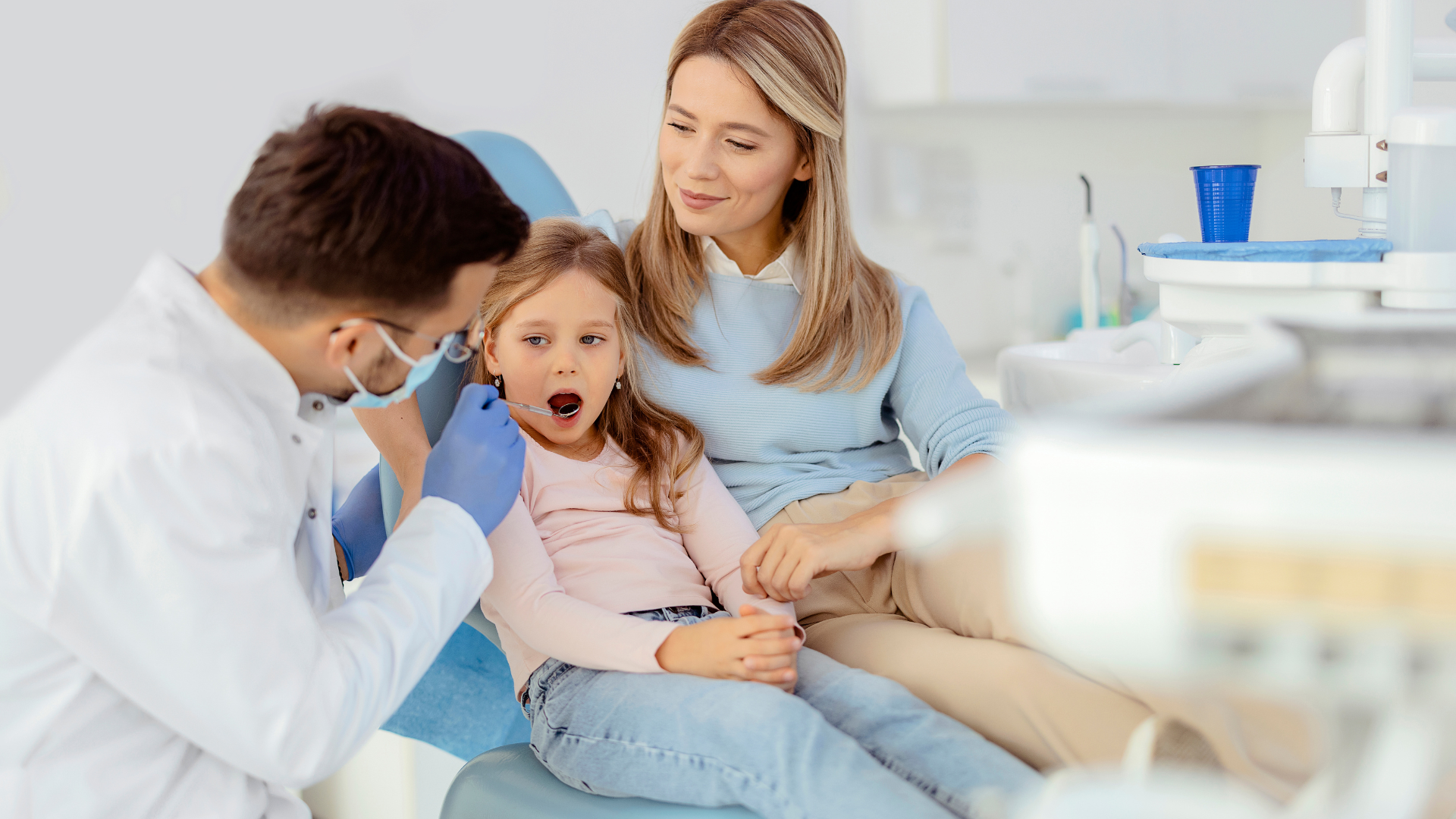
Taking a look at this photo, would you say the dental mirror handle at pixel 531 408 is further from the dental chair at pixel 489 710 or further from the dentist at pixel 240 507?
the dentist at pixel 240 507

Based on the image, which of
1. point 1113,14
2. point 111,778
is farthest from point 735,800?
point 1113,14

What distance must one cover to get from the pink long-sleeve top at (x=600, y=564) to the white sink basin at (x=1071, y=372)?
14.4 inches

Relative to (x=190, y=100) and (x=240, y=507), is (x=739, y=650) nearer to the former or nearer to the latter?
(x=240, y=507)

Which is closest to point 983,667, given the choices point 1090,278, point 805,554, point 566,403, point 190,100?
point 805,554

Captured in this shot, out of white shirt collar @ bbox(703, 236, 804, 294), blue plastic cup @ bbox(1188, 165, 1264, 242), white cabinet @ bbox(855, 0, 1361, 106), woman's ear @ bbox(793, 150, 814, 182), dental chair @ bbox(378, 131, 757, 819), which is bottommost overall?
dental chair @ bbox(378, 131, 757, 819)

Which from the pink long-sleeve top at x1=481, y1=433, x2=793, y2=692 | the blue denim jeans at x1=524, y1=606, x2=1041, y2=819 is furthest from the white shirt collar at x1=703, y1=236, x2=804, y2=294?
the blue denim jeans at x1=524, y1=606, x2=1041, y2=819

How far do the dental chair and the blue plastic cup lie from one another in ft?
2.33

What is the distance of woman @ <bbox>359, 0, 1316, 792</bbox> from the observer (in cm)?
129

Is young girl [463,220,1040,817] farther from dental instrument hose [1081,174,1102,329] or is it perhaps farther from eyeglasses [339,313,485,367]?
dental instrument hose [1081,174,1102,329]

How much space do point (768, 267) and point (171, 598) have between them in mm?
841

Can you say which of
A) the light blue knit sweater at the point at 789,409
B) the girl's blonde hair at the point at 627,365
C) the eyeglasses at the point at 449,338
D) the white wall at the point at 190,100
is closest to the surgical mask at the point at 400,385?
the eyeglasses at the point at 449,338

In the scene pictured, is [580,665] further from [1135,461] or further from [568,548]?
[1135,461]

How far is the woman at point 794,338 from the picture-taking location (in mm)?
1292

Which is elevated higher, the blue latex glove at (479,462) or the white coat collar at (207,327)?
the white coat collar at (207,327)
